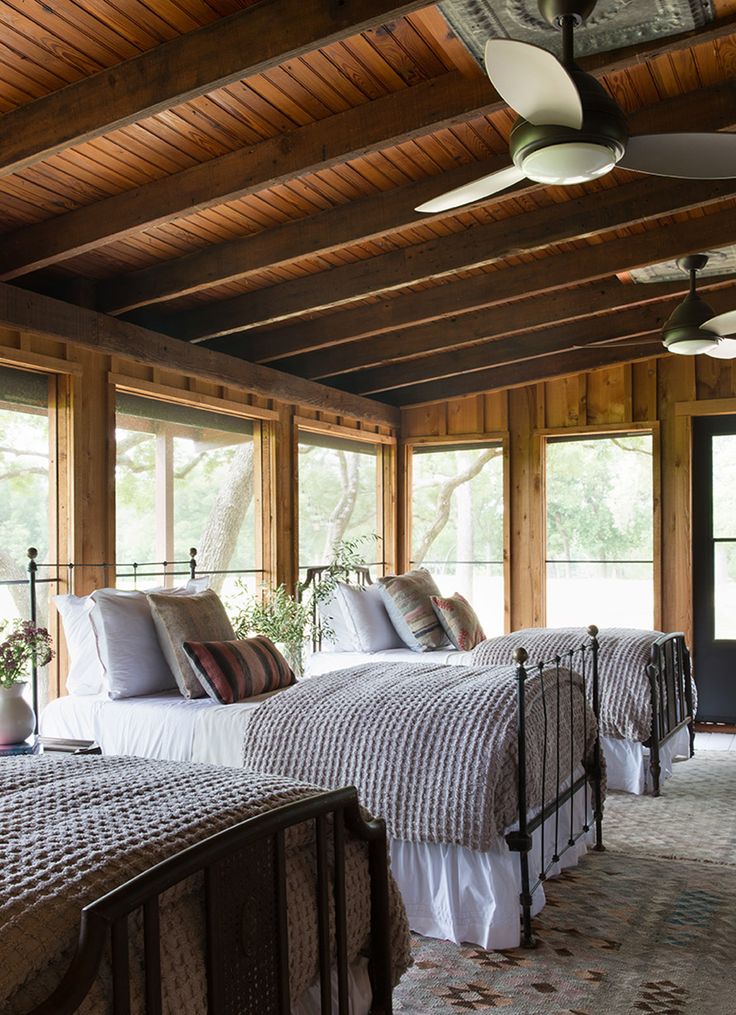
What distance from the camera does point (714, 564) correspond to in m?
7.22

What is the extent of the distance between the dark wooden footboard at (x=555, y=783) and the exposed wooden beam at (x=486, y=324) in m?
2.68

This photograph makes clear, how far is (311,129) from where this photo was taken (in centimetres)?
350

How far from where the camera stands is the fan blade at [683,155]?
2.72 m

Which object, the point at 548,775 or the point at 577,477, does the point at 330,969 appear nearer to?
the point at 548,775

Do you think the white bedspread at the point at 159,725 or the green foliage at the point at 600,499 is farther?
the green foliage at the point at 600,499

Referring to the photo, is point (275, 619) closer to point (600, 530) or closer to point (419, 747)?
point (419, 747)

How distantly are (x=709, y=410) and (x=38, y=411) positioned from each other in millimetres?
4936

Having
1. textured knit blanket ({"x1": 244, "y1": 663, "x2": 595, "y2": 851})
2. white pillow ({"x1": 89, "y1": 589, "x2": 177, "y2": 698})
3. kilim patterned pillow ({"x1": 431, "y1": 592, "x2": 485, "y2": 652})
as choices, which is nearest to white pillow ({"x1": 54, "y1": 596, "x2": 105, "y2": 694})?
white pillow ({"x1": 89, "y1": 589, "x2": 177, "y2": 698})

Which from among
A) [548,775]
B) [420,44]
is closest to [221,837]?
[548,775]

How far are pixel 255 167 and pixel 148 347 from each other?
179 centimetres

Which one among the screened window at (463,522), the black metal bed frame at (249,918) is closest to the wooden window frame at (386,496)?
the screened window at (463,522)

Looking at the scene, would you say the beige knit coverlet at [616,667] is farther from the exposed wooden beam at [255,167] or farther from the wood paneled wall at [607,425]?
the exposed wooden beam at [255,167]

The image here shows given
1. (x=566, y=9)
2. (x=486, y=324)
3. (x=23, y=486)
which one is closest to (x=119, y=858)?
(x=566, y=9)

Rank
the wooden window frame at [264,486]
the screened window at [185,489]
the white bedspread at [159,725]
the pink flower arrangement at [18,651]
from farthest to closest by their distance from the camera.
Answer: the wooden window frame at [264,486] < the screened window at [185,489] < the white bedspread at [159,725] < the pink flower arrangement at [18,651]
